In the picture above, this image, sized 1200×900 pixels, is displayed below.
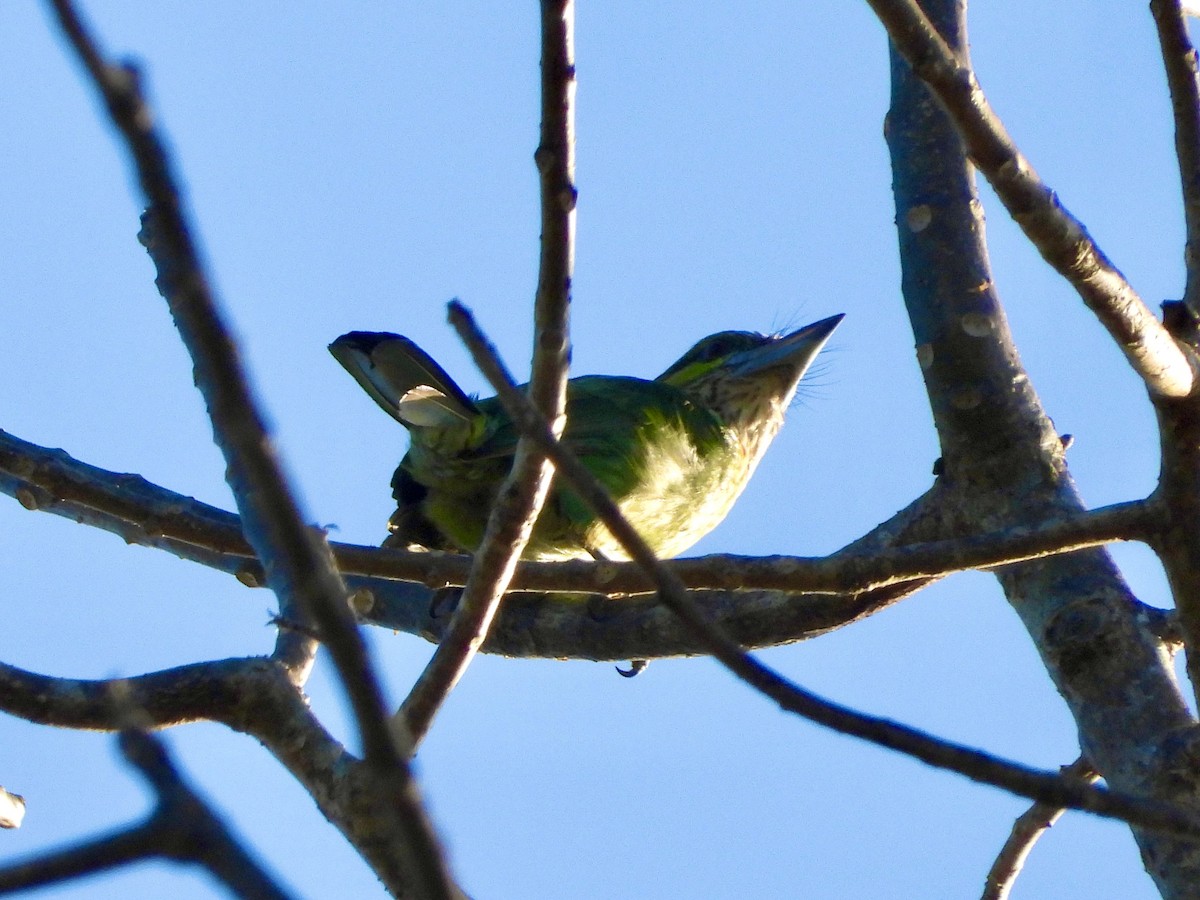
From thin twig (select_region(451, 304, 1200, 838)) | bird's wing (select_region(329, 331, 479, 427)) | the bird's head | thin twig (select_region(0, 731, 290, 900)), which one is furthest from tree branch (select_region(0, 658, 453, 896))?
the bird's head

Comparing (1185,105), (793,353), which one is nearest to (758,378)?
(793,353)

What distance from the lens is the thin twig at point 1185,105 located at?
213 cm

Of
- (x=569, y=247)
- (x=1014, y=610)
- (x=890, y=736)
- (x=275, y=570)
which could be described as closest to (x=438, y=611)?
(x=275, y=570)

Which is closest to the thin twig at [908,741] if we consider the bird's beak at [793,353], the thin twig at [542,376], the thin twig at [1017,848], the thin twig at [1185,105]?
the thin twig at [542,376]

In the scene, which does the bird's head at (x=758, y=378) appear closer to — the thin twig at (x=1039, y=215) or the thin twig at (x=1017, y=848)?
the thin twig at (x=1017, y=848)

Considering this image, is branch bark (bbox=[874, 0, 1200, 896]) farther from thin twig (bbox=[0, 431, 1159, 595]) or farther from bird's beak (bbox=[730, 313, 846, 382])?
bird's beak (bbox=[730, 313, 846, 382])

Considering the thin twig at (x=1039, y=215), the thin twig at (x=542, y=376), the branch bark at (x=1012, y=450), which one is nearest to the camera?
the thin twig at (x=542, y=376)

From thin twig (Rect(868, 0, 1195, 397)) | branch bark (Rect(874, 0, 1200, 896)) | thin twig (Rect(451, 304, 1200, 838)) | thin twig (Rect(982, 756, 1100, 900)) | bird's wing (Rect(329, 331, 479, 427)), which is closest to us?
thin twig (Rect(451, 304, 1200, 838))

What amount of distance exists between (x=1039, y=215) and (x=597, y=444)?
260cm

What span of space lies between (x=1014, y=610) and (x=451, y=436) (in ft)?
6.28

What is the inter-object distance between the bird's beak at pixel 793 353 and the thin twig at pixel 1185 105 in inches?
121

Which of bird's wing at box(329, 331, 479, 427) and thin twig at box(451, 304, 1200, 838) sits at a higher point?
bird's wing at box(329, 331, 479, 427)

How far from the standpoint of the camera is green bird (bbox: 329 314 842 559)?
4.02 m

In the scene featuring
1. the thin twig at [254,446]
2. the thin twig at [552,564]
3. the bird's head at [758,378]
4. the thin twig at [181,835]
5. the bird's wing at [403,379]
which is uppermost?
the bird's head at [758,378]
